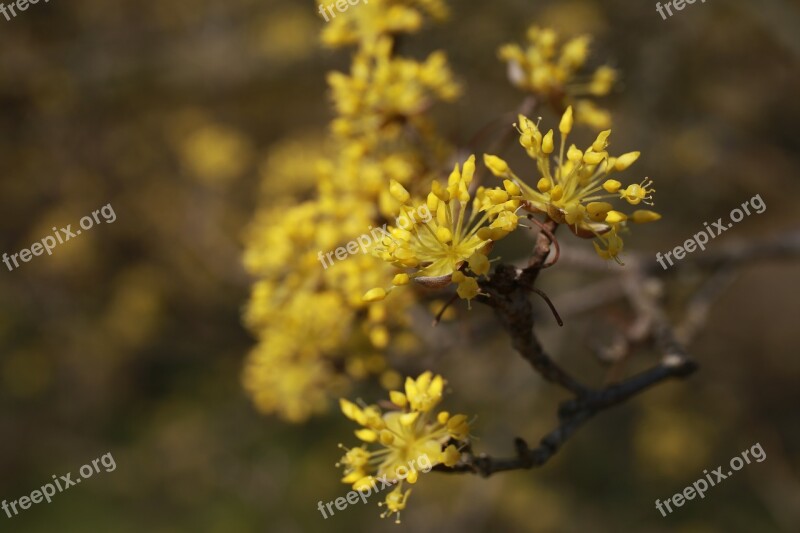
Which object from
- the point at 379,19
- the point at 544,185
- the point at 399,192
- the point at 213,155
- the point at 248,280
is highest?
the point at 213,155

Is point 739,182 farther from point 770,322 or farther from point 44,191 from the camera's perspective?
point 44,191

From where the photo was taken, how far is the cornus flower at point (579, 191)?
108cm

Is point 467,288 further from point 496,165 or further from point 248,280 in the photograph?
point 248,280

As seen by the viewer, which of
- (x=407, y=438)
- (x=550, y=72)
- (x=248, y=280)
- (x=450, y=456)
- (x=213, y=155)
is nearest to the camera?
(x=450, y=456)

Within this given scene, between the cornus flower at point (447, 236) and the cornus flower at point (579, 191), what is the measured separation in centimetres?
5

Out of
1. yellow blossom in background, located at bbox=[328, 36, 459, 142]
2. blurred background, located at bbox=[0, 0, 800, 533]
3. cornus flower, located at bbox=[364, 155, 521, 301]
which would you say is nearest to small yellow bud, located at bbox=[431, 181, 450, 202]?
cornus flower, located at bbox=[364, 155, 521, 301]

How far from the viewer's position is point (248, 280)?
12.4ft

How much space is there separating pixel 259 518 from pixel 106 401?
153 centimetres

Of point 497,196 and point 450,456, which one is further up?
point 497,196

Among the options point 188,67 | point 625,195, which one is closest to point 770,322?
point 188,67

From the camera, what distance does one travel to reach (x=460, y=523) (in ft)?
9.57

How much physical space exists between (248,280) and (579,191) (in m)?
2.81

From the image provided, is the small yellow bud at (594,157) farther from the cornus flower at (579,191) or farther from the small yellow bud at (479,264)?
the small yellow bud at (479,264)

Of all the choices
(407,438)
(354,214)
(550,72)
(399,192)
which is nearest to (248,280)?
(354,214)
